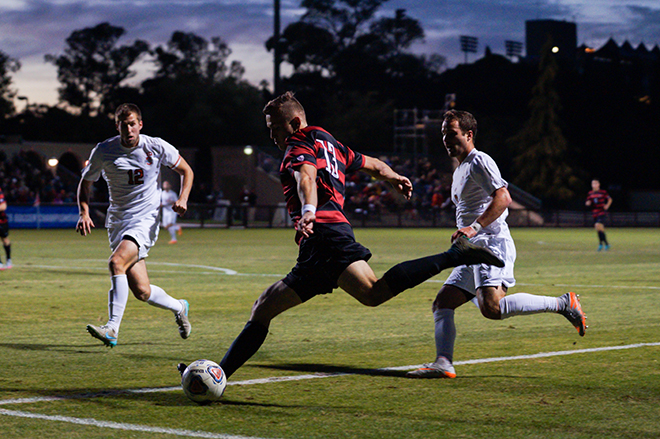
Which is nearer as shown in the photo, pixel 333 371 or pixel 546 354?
pixel 333 371

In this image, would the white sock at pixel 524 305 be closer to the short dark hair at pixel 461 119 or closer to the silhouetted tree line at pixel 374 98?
the short dark hair at pixel 461 119

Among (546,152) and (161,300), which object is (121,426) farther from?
(546,152)

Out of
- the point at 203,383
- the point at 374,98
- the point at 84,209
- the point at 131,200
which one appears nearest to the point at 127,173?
the point at 131,200

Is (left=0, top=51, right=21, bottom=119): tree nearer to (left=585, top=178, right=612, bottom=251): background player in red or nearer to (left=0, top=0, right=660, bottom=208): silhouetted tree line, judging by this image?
(left=0, top=0, right=660, bottom=208): silhouetted tree line

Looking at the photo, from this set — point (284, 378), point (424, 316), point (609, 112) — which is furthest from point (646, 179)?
point (284, 378)

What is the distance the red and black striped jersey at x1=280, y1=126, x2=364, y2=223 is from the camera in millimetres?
6191

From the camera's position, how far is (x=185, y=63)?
319ft

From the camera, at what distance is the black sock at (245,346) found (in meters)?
6.30

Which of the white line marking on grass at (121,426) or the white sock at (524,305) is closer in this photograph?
the white line marking on grass at (121,426)

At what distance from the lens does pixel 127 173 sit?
30.0 ft

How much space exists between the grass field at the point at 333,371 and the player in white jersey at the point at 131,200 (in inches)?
21.0

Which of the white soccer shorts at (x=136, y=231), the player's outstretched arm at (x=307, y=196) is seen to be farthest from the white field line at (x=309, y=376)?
the white soccer shorts at (x=136, y=231)

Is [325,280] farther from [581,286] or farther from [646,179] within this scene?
[646,179]

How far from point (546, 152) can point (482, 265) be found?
61.9 meters
